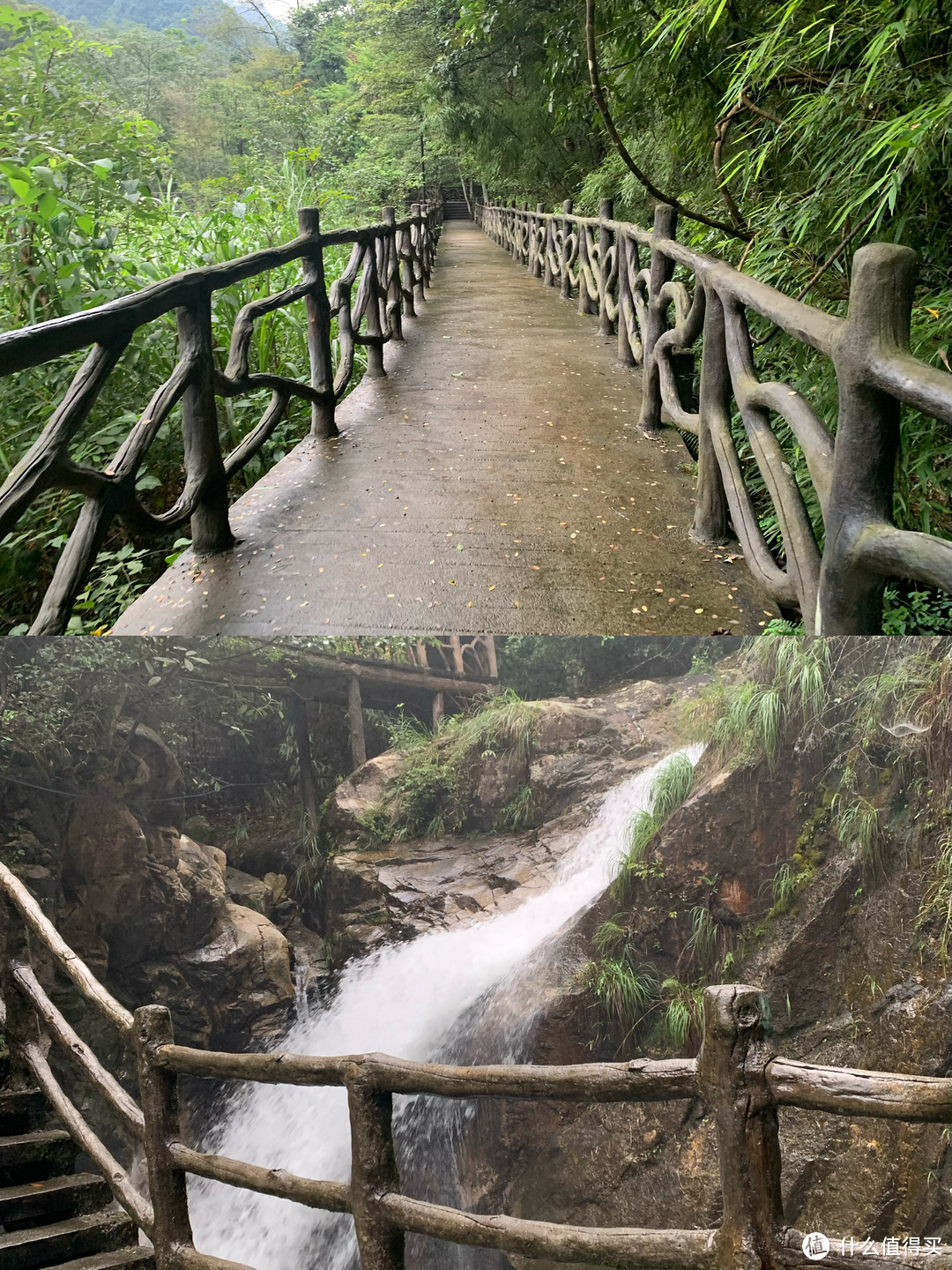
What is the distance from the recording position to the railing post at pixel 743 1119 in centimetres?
111

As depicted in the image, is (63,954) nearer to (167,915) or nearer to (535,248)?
(167,915)

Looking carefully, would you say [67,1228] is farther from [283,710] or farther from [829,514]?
[829,514]

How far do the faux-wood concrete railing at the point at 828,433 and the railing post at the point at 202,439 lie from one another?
2.88 ft

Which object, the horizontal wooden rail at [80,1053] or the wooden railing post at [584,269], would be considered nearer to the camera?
the horizontal wooden rail at [80,1053]

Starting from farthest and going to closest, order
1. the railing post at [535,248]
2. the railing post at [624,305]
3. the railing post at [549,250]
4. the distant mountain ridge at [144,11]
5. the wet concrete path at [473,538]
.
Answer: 1. the railing post at [535,248]
2. the railing post at [549,250]
3. the railing post at [624,305]
4. the wet concrete path at [473,538]
5. the distant mountain ridge at [144,11]

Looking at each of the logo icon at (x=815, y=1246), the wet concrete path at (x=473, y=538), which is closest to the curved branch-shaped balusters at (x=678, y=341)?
the wet concrete path at (x=473, y=538)

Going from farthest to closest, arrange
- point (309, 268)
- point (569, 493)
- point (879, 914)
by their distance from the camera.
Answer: point (309, 268) → point (569, 493) → point (879, 914)

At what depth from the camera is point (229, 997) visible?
217 cm

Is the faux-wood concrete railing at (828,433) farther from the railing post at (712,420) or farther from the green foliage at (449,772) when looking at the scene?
the green foliage at (449,772)

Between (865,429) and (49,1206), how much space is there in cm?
234

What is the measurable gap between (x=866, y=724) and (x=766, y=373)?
0.71 m

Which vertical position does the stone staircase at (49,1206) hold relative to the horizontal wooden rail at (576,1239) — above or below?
below

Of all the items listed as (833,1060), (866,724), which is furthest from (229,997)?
(866,724)

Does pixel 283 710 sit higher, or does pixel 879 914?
pixel 283 710
